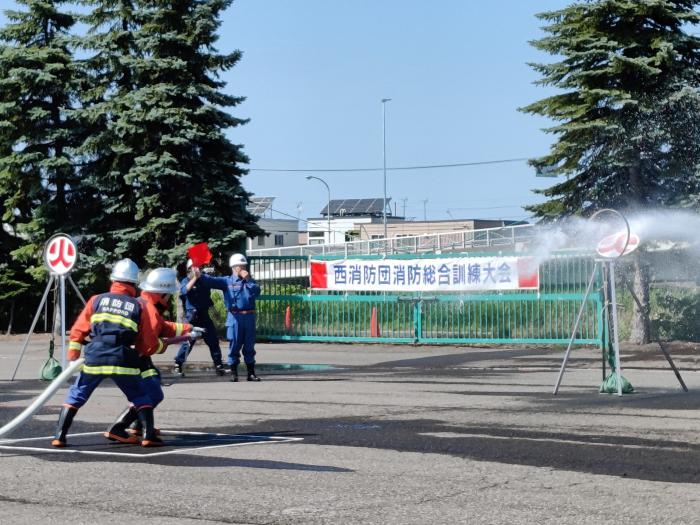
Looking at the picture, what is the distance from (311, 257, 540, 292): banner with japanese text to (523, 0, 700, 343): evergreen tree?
6.45 ft

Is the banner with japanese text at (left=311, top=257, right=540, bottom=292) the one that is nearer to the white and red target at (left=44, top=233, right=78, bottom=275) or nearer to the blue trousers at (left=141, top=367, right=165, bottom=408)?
the white and red target at (left=44, top=233, right=78, bottom=275)

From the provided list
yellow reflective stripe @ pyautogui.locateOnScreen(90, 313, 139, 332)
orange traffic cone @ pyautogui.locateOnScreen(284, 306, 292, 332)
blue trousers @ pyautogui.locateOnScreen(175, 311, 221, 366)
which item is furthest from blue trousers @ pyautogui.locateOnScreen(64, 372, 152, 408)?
orange traffic cone @ pyautogui.locateOnScreen(284, 306, 292, 332)

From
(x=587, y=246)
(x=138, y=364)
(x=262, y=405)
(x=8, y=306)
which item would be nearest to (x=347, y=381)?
(x=262, y=405)

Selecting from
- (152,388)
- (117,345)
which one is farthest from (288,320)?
(117,345)

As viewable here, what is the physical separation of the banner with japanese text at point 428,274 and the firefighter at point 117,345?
15.9 m

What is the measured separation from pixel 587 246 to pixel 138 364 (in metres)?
16.9

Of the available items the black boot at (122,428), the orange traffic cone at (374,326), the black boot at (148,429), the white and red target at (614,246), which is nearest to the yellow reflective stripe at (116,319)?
the black boot at (148,429)

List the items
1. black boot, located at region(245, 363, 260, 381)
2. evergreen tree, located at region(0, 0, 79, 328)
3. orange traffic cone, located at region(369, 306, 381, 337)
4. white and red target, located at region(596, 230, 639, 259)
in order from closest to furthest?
white and red target, located at region(596, 230, 639, 259)
black boot, located at region(245, 363, 260, 381)
orange traffic cone, located at region(369, 306, 381, 337)
evergreen tree, located at region(0, 0, 79, 328)

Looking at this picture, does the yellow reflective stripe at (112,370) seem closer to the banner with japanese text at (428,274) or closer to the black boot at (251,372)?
the black boot at (251,372)

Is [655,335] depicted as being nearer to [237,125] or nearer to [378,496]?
[237,125]

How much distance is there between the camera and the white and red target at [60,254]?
59.8 feet

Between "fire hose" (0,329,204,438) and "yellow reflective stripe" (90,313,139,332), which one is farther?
"fire hose" (0,329,204,438)

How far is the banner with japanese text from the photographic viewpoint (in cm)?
2536

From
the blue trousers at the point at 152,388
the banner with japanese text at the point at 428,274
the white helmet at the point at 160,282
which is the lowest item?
the blue trousers at the point at 152,388
